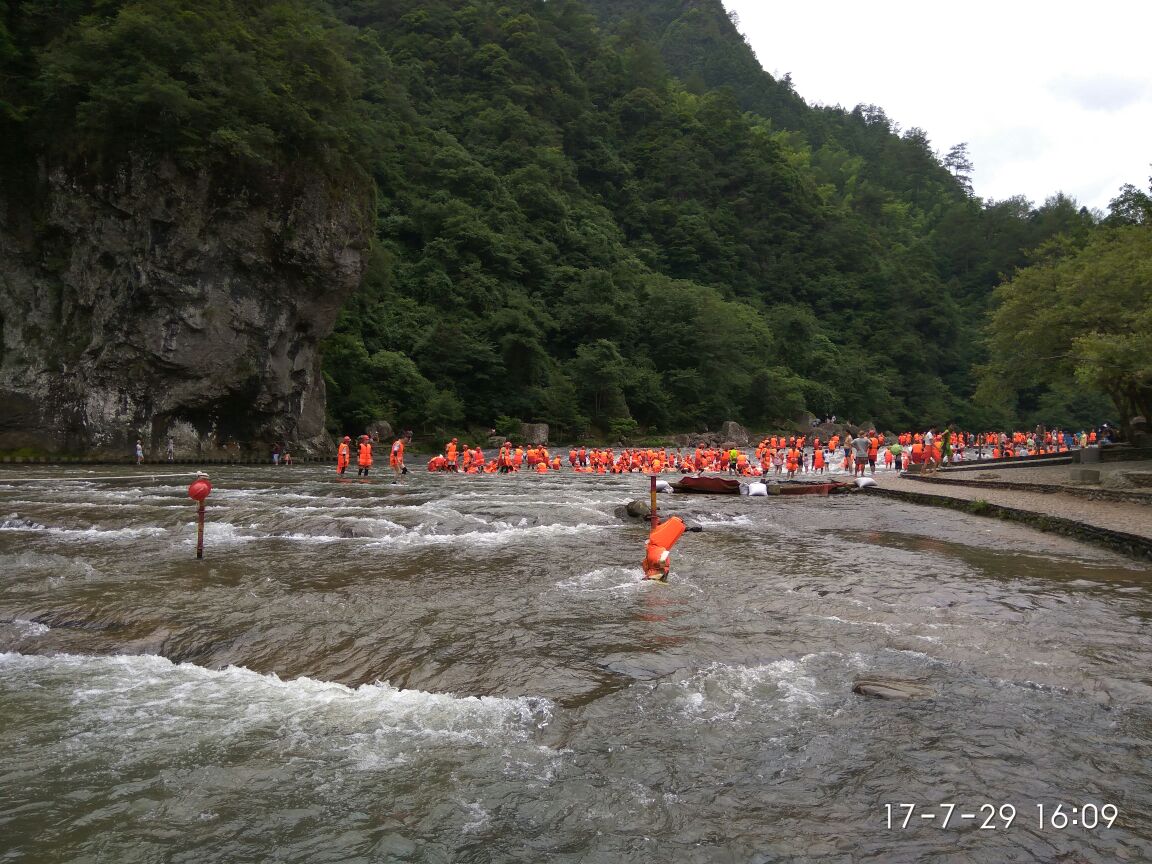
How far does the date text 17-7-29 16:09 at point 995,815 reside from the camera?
13.2 feet

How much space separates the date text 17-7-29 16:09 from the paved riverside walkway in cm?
938

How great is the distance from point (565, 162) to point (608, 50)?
29.6 m

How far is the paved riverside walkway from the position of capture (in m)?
12.9

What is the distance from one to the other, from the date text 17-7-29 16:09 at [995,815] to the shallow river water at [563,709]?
2 centimetres

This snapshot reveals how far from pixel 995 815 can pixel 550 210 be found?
6990cm

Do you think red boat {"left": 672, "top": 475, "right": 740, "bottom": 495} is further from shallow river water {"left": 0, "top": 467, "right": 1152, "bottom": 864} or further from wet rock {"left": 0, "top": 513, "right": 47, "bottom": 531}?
wet rock {"left": 0, "top": 513, "right": 47, "bottom": 531}

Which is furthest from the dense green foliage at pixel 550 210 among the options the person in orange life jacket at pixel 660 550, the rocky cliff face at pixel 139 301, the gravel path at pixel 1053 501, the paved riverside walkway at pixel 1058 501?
the person in orange life jacket at pixel 660 550

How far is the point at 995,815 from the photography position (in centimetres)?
412

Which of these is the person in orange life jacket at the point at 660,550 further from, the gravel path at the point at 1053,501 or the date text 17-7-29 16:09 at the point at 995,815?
the gravel path at the point at 1053,501

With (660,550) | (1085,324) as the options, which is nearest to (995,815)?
(660,550)

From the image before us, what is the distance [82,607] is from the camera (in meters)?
8.09

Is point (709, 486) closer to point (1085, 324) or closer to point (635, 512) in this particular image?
point (635, 512)

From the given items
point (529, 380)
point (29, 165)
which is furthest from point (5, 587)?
point (529, 380)

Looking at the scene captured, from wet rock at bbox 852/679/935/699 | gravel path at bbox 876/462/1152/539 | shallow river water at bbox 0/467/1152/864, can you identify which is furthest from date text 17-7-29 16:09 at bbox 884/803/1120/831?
gravel path at bbox 876/462/1152/539
